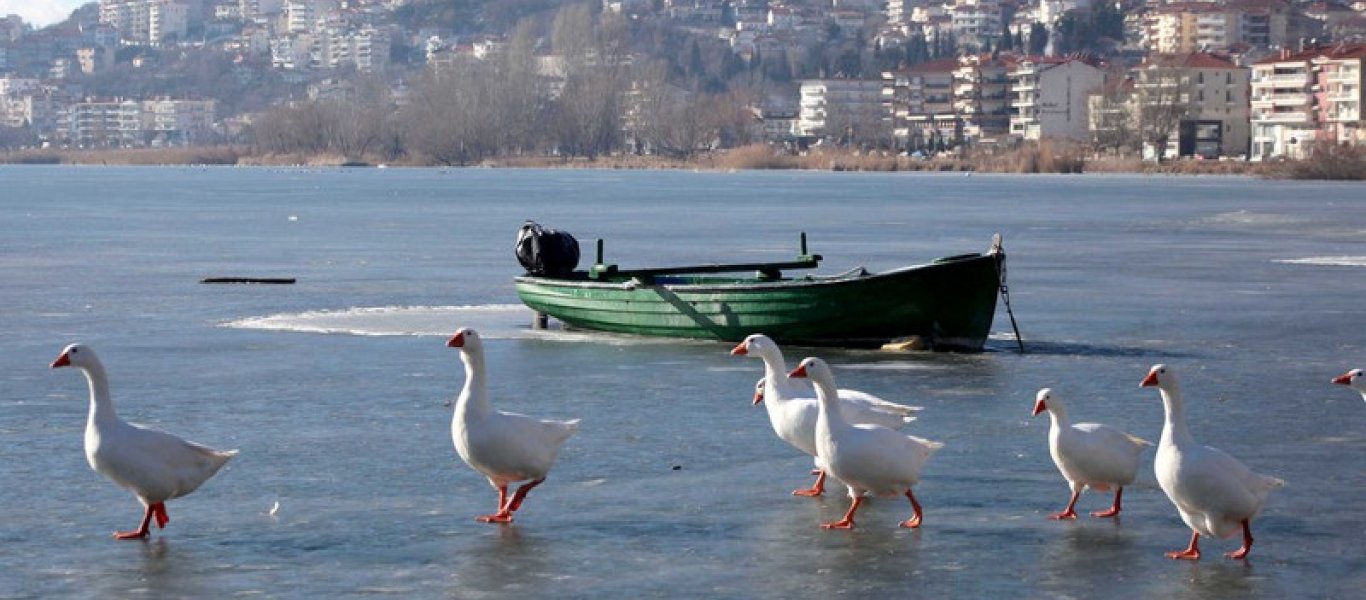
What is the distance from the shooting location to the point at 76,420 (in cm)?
1820

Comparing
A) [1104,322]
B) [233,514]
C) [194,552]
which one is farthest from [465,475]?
[1104,322]

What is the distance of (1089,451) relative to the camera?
13.4 metres

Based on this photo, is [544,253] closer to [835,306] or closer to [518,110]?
[835,306]

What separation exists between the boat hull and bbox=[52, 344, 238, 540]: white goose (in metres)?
11.6

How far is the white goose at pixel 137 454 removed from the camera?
12.8 metres

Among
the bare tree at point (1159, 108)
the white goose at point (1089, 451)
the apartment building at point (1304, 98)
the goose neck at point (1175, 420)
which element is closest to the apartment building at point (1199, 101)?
the bare tree at point (1159, 108)

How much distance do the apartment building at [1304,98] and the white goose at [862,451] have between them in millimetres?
134689

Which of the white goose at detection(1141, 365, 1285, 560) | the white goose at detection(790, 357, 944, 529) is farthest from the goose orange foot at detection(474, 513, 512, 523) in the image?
the white goose at detection(1141, 365, 1285, 560)

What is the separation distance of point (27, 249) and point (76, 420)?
29.7 meters

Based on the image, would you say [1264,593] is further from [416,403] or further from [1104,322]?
[1104,322]

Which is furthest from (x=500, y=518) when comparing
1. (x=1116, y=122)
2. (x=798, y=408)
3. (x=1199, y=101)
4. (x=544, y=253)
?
(x=1199, y=101)

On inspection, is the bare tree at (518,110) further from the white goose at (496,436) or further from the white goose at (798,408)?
the white goose at (496,436)

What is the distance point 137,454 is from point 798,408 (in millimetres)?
3842

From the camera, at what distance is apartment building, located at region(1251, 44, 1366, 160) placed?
14838 cm
